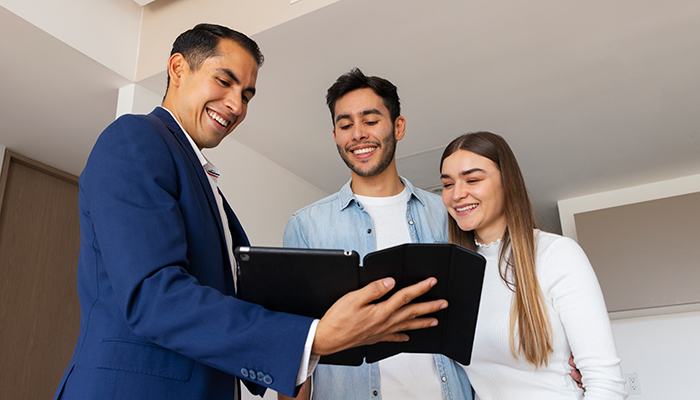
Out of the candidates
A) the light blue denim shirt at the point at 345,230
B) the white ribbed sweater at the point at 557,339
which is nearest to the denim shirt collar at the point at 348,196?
the light blue denim shirt at the point at 345,230

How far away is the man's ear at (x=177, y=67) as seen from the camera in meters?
1.26

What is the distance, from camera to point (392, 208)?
1.88 m

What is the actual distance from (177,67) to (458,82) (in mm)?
1656

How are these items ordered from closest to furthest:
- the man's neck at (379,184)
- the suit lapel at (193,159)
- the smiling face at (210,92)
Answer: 1. the suit lapel at (193,159)
2. the smiling face at (210,92)
3. the man's neck at (379,184)

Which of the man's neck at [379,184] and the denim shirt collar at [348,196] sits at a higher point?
the man's neck at [379,184]

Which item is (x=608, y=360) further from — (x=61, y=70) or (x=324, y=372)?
(x=61, y=70)

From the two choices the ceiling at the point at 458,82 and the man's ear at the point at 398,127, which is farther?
the ceiling at the point at 458,82

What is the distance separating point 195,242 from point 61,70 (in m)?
1.82

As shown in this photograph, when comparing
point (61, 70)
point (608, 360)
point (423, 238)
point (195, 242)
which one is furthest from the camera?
point (61, 70)

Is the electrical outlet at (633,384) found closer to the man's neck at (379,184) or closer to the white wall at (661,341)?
the white wall at (661,341)

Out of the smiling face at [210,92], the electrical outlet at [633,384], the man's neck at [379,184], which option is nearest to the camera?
the smiling face at [210,92]

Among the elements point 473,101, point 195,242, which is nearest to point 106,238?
point 195,242

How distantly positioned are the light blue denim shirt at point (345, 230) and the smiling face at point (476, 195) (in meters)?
→ 0.22

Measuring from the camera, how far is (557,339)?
1.32 meters
